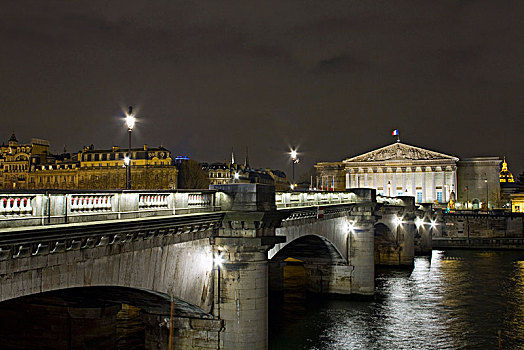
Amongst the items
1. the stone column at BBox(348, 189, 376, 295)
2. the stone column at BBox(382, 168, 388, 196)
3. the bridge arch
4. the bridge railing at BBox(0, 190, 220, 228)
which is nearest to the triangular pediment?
the stone column at BBox(382, 168, 388, 196)

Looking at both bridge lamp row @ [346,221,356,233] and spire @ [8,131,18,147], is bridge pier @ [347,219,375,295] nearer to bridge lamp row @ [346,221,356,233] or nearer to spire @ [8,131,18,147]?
bridge lamp row @ [346,221,356,233]

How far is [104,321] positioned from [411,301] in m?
25.3

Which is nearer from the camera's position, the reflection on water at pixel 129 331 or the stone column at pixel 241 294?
the stone column at pixel 241 294

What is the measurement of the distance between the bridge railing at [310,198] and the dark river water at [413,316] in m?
7.65

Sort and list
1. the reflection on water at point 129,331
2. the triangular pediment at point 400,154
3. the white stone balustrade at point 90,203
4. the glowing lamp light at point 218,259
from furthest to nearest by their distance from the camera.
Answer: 1. the triangular pediment at point 400,154
2. the reflection on water at point 129,331
3. the glowing lamp light at point 218,259
4. the white stone balustrade at point 90,203

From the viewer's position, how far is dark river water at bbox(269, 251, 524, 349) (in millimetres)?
30750

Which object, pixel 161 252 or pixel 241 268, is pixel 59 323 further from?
pixel 161 252

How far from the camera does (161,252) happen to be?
1669cm

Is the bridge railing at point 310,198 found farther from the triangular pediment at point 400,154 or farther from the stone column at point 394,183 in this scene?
the stone column at point 394,183

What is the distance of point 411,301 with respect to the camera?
42.1m

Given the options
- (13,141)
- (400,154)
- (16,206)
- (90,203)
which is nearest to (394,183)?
(400,154)

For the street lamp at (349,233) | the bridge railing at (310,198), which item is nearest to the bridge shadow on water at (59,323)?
the bridge railing at (310,198)

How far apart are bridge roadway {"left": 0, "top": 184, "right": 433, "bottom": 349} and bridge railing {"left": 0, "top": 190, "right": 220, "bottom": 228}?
0.09ft

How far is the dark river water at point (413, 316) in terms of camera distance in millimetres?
30750
